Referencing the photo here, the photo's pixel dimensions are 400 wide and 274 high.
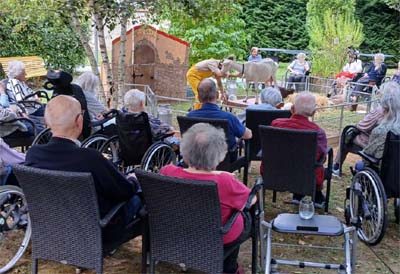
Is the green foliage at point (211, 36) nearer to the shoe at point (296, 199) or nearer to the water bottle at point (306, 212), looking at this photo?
the shoe at point (296, 199)

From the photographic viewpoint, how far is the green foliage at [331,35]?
1248 centimetres

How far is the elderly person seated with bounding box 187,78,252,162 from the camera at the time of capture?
12.7ft

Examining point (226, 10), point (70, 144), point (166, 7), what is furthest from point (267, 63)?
point (70, 144)

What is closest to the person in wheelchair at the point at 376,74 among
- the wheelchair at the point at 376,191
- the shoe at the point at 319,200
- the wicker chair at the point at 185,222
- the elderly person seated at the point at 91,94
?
the shoe at the point at 319,200

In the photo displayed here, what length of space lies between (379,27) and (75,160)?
19.7 meters

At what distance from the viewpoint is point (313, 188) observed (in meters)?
3.55

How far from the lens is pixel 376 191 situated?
3270 millimetres

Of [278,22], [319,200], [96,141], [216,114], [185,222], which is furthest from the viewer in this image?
[278,22]

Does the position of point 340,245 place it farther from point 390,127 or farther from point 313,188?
point 390,127

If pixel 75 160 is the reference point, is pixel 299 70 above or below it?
above

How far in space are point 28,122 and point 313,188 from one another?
253 centimetres

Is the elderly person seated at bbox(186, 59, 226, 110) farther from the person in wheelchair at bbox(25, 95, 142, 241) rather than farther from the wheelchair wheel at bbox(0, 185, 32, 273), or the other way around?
the person in wheelchair at bbox(25, 95, 142, 241)

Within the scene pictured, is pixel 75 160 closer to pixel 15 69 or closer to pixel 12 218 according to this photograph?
pixel 12 218

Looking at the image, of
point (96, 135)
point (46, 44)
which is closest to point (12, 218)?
point (96, 135)
